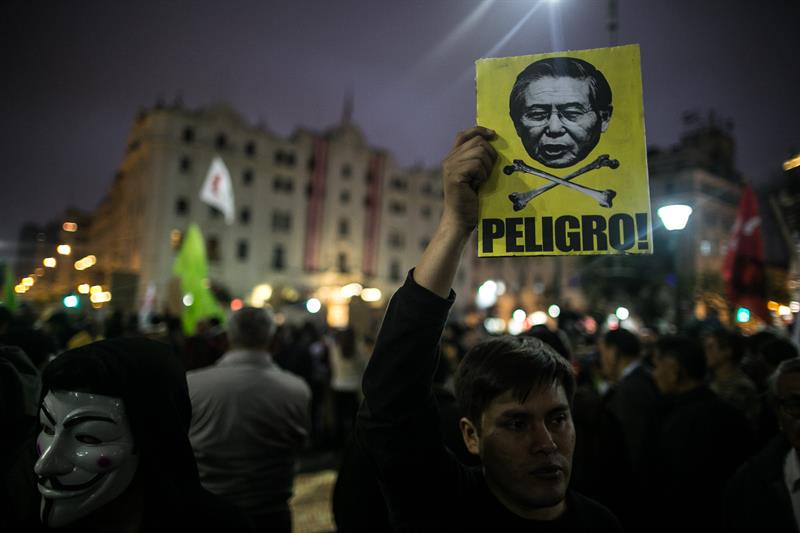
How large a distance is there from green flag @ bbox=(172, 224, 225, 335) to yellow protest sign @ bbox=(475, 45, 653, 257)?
10.0 meters

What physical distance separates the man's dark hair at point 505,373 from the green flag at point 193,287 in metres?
9.79

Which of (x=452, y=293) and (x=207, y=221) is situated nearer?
(x=452, y=293)

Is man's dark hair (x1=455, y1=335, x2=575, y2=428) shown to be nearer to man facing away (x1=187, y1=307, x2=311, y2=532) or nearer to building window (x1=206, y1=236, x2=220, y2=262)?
man facing away (x1=187, y1=307, x2=311, y2=532)

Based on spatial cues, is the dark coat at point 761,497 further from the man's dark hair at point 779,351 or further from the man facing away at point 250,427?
the man facing away at point 250,427

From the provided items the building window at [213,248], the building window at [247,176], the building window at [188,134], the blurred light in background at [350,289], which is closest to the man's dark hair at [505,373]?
the blurred light in background at [350,289]

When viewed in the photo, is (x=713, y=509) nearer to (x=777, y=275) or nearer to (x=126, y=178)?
(x=777, y=275)

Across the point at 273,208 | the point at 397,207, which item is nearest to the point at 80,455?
the point at 273,208

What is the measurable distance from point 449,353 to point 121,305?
15.0 feet

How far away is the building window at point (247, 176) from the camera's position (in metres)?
40.9

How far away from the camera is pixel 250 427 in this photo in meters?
3.22

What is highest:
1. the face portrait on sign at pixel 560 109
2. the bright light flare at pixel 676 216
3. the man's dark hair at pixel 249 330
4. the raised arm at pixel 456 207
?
the bright light flare at pixel 676 216

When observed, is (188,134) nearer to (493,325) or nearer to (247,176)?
(247,176)

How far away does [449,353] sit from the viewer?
7574mm

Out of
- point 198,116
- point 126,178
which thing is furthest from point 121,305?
point 126,178
